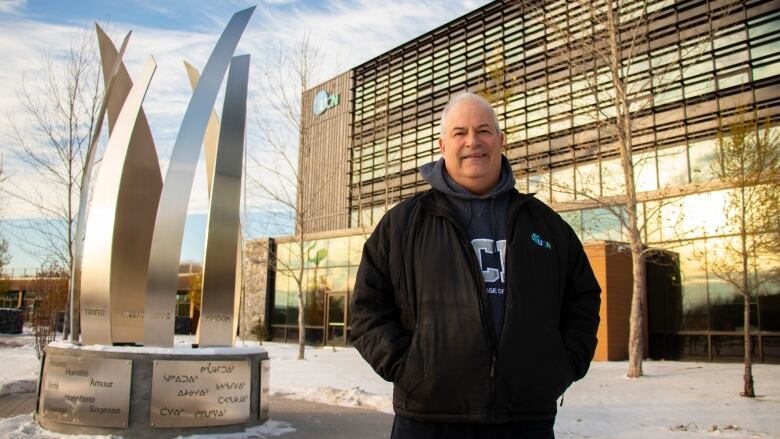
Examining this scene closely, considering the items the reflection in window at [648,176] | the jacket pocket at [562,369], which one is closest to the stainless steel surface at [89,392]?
the jacket pocket at [562,369]

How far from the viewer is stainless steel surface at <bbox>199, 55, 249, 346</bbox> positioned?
24.1 feet

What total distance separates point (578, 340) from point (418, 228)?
0.83 m

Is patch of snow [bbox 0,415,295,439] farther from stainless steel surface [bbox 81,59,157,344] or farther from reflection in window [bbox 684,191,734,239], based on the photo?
reflection in window [bbox 684,191,734,239]

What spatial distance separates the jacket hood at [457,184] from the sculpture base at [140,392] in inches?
192

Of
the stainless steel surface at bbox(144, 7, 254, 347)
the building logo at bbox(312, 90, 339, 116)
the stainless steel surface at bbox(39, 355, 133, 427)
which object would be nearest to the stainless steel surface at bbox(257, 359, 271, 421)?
the stainless steel surface at bbox(144, 7, 254, 347)

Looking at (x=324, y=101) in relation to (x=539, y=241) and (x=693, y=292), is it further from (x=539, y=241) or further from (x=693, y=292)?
(x=539, y=241)

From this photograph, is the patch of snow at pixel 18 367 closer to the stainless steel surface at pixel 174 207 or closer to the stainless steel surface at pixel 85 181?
the stainless steel surface at pixel 85 181

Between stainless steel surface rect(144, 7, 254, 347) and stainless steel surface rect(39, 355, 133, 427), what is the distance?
0.63 m

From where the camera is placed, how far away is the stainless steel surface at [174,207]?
7.11 m

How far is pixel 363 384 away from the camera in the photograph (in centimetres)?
1330

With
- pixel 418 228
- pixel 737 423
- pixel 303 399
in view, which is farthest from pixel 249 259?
pixel 418 228

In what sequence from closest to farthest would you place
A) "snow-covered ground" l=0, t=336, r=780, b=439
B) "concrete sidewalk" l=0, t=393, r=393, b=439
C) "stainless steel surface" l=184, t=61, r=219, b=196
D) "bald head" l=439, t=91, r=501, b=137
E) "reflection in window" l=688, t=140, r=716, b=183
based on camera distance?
1. "bald head" l=439, t=91, r=501, b=137
2. "concrete sidewalk" l=0, t=393, r=393, b=439
3. "snow-covered ground" l=0, t=336, r=780, b=439
4. "stainless steel surface" l=184, t=61, r=219, b=196
5. "reflection in window" l=688, t=140, r=716, b=183

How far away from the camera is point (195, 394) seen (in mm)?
6551

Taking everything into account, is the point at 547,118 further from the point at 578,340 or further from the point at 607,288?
the point at 578,340
